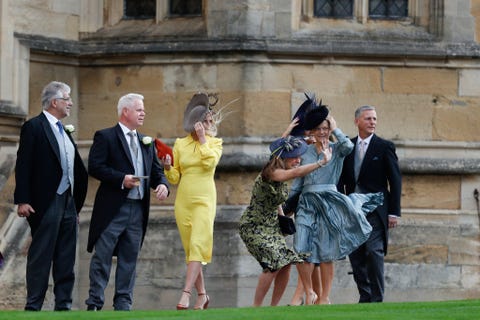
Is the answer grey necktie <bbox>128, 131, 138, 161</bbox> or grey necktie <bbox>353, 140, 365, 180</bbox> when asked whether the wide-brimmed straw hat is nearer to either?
grey necktie <bbox>128, 131, 138, 161</bbox>

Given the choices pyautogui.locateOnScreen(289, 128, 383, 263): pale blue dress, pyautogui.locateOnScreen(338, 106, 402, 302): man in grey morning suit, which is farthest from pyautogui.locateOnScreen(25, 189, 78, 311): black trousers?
pyautogui.locateOnScreen(338, 106, 402, 302): man in grey morning suit

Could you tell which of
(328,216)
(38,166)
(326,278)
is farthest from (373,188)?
(38,166)

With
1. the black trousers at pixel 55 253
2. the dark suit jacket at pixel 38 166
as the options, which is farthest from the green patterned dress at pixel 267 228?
the dark suit jacket at pixel 38 166

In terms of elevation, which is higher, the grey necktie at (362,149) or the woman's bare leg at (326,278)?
the grey necktie at (362,149)

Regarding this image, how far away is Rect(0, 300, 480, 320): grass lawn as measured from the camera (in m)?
13.0

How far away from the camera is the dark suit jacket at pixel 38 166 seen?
14695mm

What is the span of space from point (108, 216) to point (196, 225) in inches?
35.9

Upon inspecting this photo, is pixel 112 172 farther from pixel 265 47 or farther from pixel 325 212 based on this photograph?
pixel 265 47

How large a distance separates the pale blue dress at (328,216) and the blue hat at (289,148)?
0.39 m

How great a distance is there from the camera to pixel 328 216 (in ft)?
52.0

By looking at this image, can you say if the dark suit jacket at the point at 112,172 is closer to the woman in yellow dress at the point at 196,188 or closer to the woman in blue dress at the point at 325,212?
the woman in yellow dress at the point at 196,188

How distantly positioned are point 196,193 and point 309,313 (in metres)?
2.51

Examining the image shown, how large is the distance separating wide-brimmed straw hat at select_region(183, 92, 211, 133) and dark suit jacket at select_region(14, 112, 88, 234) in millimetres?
1345

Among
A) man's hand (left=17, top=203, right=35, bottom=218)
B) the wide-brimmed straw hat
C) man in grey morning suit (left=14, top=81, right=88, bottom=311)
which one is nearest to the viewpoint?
man's hand (left=17, top=203, right=35, bottom=218)
